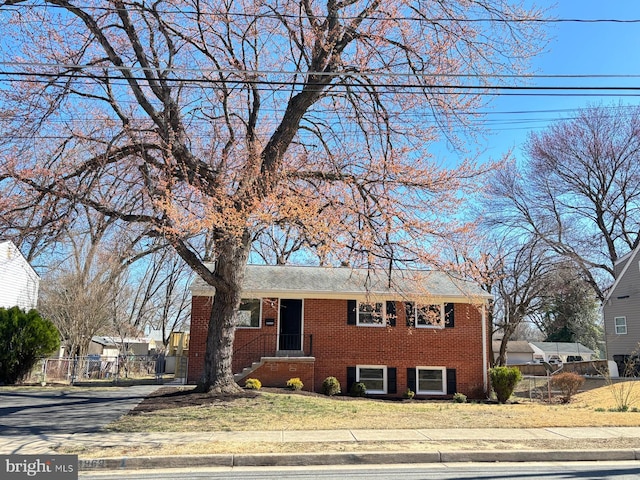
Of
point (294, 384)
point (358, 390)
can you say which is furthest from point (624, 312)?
point (294, 384)

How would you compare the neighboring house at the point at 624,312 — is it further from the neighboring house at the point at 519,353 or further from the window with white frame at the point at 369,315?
the neighboring house at the point at 519,353

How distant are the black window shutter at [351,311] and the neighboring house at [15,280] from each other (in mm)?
14519

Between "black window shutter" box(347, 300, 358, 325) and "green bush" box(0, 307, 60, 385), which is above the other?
"black window shutter" box(347, 300, 358, 325)

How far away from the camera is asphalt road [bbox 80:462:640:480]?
7102 mm

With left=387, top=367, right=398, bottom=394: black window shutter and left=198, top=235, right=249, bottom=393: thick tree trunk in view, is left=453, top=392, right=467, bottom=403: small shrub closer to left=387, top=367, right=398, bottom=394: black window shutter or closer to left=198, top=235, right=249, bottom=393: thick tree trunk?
left=387, top=367, right=398, bottom=394: black window shutter

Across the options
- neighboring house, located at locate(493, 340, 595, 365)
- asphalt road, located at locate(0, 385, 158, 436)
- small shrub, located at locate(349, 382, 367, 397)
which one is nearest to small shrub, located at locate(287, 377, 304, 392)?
small shrub, located at locate(349, 382, 367, 397)

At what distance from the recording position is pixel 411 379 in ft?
72.7

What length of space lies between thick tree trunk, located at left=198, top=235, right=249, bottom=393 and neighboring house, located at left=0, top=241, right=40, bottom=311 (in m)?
13.6

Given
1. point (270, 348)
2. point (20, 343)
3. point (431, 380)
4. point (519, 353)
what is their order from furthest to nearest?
point (519, 353) → point (431, 380) → point (270, 348) → point (20, 343)

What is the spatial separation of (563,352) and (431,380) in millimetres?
37168

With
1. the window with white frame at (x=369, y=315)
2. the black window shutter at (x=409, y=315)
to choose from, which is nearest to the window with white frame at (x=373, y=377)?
the window with white frame at (x=369, y=315)

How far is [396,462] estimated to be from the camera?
8.07 metres

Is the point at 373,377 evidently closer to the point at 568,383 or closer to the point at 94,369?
the point at 568,383

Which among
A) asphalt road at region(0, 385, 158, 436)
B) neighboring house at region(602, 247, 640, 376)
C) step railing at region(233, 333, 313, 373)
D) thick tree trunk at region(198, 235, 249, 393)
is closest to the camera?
asphalt road at region(0, 385, 158, 436)
